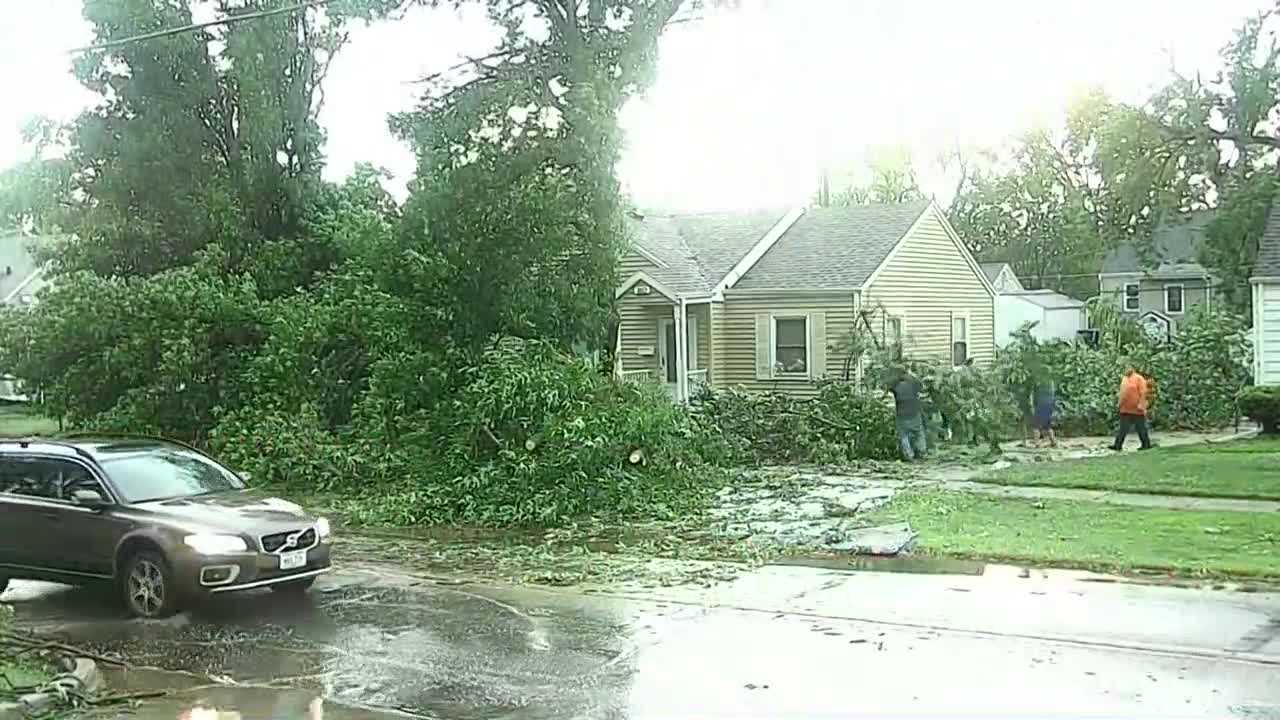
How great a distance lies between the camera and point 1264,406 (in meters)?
25.6

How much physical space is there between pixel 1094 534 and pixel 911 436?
905 centimetres

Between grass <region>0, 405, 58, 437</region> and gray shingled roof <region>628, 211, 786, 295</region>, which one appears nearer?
gray shingled roof <region>628, 211, 786, 295</region>

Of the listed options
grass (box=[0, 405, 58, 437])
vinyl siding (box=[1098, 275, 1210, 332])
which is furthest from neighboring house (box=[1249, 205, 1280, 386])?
vinyl siding (box=[1098, 275, 1210, 332])

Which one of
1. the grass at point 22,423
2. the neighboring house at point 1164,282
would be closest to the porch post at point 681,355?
the grass at point 22,423

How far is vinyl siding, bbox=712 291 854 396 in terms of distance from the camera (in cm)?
3041

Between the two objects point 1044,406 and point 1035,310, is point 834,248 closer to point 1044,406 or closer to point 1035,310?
point 1044,406

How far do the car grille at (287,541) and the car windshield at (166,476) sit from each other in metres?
1.16

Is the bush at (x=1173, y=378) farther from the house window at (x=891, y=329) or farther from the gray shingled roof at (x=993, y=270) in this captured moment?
the gray shingled roof at (x=993, y=270)

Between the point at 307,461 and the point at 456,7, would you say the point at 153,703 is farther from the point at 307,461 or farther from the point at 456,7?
the point at 456,7

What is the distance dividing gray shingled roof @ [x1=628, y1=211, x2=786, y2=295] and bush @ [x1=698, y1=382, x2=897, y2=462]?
781cm

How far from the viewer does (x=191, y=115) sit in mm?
27078

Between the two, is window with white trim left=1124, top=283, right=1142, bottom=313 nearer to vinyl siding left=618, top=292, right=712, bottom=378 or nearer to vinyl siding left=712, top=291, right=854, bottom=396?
vinyl siding left=712, top=291, right=854, bottom=396

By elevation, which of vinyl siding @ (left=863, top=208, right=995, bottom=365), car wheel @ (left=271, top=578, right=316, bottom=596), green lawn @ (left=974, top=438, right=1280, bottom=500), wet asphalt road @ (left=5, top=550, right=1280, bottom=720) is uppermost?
vinyl siding @ (left=863, top=208, right=995, bottom=365)

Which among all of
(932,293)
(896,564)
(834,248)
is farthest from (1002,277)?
(896,564)
